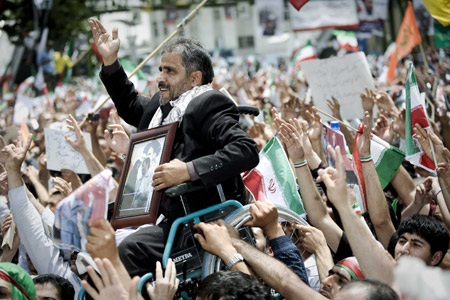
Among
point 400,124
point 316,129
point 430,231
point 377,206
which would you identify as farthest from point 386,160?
A: point 430,231

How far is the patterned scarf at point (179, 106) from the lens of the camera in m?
4.06

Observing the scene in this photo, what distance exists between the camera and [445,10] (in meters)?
7.25

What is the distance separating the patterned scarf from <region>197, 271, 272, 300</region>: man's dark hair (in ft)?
3.42

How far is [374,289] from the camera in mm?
2982

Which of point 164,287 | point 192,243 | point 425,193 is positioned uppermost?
point 164,287

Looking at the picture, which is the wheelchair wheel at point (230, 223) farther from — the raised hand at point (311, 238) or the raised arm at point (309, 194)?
the raised arm at point (309, 194)

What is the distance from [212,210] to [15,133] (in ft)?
15.6

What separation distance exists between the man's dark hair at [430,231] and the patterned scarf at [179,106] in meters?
1.50

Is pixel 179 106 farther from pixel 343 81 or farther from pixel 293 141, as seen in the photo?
pixel 343 81

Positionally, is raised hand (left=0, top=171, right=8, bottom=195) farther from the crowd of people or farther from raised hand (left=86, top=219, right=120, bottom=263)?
raised hand (left=86, top=219, right=120, bottom=263)

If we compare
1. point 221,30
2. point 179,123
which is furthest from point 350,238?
point 221,30

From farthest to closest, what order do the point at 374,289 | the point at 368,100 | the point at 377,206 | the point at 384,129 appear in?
the point at 368,100
the point at 384,129
the point at 377,206
the point at 374,289

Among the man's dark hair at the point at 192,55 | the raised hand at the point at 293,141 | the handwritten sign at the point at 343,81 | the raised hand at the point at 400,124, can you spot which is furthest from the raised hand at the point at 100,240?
the handwritten sign at the point at 343,81

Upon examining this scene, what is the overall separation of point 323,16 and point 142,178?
14.0 meters
